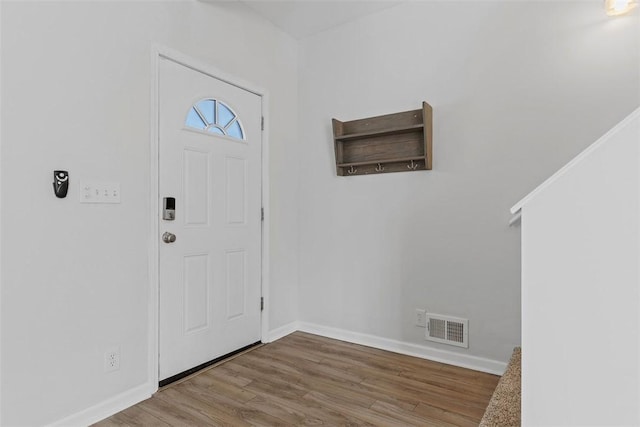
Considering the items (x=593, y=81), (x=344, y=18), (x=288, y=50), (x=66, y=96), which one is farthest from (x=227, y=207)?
(x=593, y=81)

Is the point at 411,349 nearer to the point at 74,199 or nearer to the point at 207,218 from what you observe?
the point at 207,218

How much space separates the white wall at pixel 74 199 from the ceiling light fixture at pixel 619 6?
2.41 meters

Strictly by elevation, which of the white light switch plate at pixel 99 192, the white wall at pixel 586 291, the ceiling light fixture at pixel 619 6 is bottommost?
the white wall at pixel 586 291

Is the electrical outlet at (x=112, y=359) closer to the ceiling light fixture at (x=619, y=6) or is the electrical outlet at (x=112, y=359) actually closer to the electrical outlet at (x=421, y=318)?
the electrical outlet at (x=421, y=318)

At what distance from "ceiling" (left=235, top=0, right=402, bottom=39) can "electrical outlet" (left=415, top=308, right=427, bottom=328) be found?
2302mm

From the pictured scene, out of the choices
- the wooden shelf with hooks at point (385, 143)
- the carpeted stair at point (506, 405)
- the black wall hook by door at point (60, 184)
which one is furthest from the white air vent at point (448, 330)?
the black wall hook by door at point (60, 184)

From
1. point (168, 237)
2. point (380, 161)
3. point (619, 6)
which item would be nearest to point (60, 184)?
point (168, 237)

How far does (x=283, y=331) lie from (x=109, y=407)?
1435 mm

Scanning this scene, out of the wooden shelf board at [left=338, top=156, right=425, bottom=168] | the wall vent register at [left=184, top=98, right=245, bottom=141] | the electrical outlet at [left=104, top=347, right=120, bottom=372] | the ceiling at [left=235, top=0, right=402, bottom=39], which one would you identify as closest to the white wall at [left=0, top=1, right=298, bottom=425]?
the electrical outlet at [left=104, top=347, right=120, bottom=372]

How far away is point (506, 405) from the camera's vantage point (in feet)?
4.96

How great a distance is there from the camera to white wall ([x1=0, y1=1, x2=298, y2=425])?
5.10 ft

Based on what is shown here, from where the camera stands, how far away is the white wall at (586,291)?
2.41ft

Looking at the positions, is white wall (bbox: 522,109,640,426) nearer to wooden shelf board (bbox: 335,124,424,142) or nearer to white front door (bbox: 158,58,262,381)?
wooden shelf board (bbox: 335,124,424,142)

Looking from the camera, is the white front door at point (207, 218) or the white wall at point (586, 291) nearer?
the white wall at point (586, 291)
